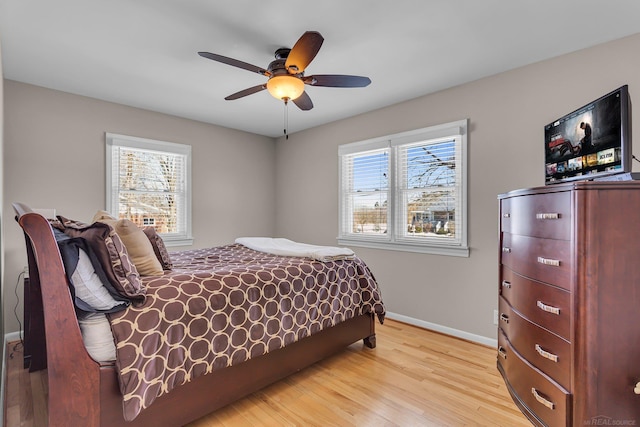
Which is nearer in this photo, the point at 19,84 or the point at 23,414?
the point at 23,414

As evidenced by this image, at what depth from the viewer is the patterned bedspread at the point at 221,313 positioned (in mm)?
1475

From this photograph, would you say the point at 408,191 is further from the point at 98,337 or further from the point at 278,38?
the point at 98,337

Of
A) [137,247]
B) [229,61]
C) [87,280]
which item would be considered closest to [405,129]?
[229,61]

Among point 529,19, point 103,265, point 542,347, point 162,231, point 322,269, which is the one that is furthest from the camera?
point 162,231

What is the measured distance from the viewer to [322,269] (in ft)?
8.11

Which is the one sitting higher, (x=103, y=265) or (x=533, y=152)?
(x=533, y=152)

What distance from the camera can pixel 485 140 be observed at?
2963 millimetres

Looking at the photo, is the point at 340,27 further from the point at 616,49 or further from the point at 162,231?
the point at 162,231

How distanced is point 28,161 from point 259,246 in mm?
2366

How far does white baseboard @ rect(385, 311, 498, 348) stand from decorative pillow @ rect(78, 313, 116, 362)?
2.88 metres

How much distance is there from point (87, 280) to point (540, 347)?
2273 mm

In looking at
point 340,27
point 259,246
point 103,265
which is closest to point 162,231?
point 259,246

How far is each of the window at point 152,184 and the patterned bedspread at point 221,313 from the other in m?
1.44

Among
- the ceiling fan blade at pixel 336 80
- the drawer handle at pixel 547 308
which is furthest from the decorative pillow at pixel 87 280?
the drawer handle at pixel 547 308
